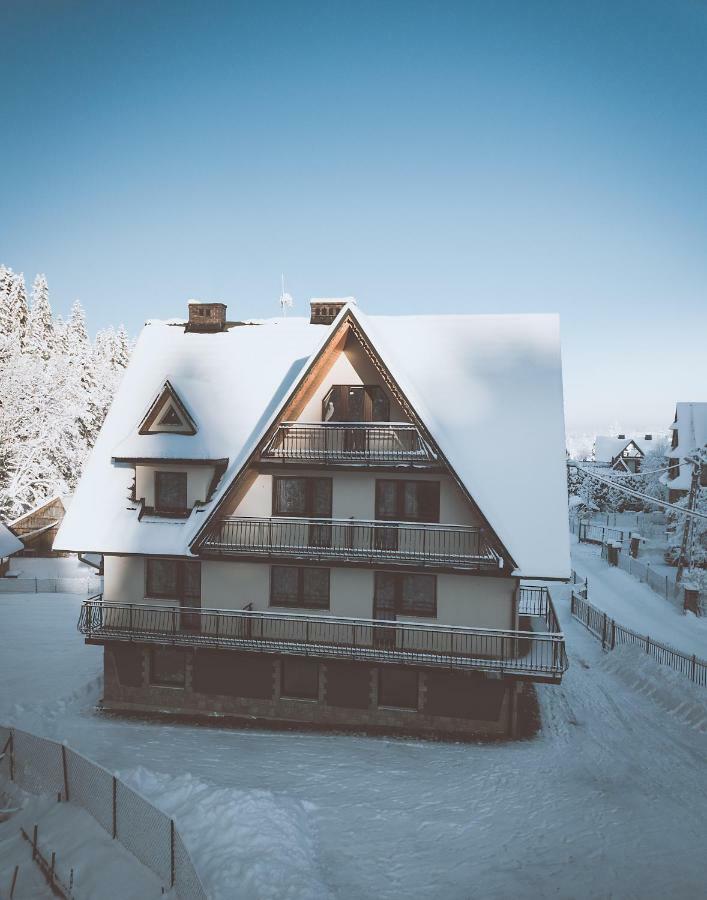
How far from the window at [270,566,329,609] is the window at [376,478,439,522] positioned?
294 centimetres

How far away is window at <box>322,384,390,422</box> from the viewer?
61.7 feet

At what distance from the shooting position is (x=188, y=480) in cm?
1911

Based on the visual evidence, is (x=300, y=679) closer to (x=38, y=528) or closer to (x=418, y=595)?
(x=418, y=595)

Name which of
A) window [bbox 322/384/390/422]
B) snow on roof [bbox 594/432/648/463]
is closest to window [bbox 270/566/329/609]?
window [bbox 322/384/390/422]

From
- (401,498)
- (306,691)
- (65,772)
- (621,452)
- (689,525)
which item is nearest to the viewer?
(65,772)

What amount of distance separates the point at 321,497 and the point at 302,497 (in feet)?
2.13

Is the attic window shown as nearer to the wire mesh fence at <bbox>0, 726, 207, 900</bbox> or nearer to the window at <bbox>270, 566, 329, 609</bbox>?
the window at <bbox>270, 566, 329, 609</bbox>

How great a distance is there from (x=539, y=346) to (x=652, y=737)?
43.3ft

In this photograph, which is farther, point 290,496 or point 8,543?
point 8,543

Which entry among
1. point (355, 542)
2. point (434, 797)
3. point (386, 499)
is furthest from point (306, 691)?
point (386, 499)

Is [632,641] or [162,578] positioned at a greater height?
[162,578]

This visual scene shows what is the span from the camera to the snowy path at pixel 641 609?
90.1 ft

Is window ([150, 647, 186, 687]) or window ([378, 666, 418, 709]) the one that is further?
window ([150, 647, 186, 687])

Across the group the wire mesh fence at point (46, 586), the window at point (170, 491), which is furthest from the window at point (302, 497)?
the wire mesh fence at point (46, 586)
